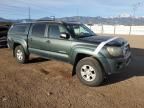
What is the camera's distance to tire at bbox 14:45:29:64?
9.49 m

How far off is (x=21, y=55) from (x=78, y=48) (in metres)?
3.53

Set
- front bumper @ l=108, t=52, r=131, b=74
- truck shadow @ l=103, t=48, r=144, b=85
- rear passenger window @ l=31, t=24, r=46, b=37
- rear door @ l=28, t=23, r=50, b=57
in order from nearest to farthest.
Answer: front bumper @ l=108, t=52, r=131, b=74 → truck shadow @ l=103, t=48, r=144, b=85 → rear door @ l=28, t=23, r=50, b=57 → rear passenger window @ l=31, t=24, r=46, b=37

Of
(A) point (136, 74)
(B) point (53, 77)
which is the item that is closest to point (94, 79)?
(B) point (53, 77)

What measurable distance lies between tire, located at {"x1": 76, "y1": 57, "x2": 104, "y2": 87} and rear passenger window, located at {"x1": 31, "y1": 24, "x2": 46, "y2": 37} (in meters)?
2.22

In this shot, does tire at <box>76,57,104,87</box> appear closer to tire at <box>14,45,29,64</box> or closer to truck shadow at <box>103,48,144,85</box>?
truck shadow at <box>103,48,144,85</box>

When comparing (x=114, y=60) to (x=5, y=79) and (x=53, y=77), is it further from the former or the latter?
(x=5, y=79)

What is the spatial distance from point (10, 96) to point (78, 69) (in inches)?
86.4

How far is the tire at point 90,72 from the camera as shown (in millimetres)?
6562

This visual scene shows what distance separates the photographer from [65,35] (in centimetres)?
729

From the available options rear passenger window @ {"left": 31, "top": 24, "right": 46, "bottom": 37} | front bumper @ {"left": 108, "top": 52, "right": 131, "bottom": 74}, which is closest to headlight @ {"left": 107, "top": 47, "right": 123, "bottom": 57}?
front bumper @ {"left": 108, "top": 52, "right": 131, "bottom": 74}

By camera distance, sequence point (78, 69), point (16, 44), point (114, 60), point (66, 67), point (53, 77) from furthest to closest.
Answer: point (16, 44) → point (66, 67) → point (53, 77) → point (78, 69) → point (114, 60)

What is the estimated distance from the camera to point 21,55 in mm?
9594

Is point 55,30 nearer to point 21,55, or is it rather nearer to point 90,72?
point 90,72

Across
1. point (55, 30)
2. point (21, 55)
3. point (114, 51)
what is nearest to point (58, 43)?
point (55, 30)
